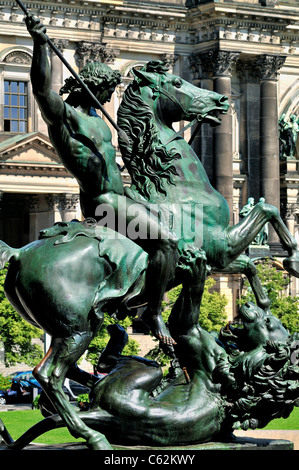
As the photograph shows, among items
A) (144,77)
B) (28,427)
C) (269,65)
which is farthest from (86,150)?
(269,65)

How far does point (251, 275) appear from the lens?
10828 mm

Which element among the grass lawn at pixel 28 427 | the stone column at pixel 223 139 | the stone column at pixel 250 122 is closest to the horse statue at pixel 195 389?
the grass lawn at pixel 28 427

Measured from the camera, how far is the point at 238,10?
5866cm

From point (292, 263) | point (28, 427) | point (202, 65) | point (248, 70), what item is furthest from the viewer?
point (248, 70)

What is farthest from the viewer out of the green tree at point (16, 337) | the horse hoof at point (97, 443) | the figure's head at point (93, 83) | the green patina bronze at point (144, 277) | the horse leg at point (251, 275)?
the green tree at point (16, 337)

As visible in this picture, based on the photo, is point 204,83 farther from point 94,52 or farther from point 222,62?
point 94,52

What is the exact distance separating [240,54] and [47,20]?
10.9 metres

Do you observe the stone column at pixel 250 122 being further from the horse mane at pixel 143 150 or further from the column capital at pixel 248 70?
the horse mane at pixel 143 150

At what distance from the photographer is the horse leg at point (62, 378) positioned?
9367 mm

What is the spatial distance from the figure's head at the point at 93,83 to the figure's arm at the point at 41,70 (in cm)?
64

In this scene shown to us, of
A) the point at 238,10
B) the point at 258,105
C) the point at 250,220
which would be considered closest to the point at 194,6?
the point at 238,10

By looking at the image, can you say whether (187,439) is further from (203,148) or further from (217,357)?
(203,148)

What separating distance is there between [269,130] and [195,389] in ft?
167
